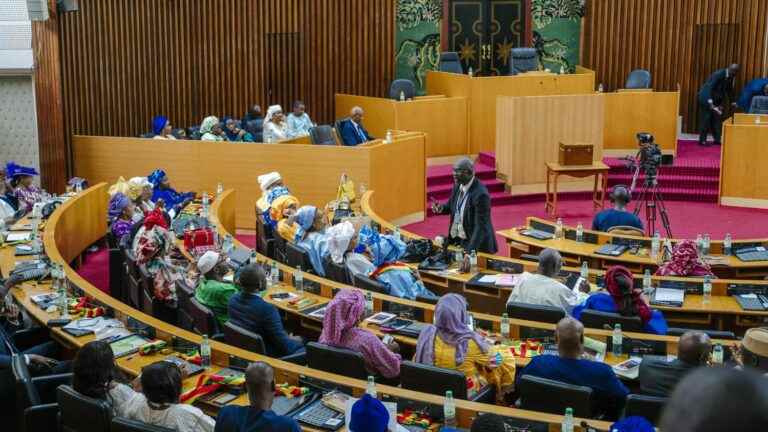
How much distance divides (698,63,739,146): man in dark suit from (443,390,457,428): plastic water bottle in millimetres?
Answer: 12824

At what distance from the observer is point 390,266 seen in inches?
301

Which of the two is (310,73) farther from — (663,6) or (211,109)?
(663,6)

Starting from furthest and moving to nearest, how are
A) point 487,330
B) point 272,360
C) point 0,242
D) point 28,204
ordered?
1. point 28,204
2. point 0,242
3. point 487,330
4. point 272,360

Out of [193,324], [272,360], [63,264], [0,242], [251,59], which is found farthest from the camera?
[251,59]

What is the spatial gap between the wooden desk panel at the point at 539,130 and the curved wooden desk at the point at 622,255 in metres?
4.50

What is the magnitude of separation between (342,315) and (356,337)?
0.51 ft

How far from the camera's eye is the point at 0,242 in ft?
29.2

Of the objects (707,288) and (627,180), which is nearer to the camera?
(707,288)

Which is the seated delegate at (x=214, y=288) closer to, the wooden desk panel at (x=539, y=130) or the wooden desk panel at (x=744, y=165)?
the wooden desk panel at (x=539, y=130)

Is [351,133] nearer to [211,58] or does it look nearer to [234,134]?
[234,134]

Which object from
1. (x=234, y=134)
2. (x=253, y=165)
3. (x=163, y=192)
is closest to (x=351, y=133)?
(x=253, y=165)

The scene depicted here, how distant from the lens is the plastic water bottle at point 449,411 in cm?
464

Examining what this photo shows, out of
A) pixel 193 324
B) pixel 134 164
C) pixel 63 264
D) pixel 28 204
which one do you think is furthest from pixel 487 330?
pixel 134 164

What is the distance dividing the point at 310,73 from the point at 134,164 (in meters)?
4.94
